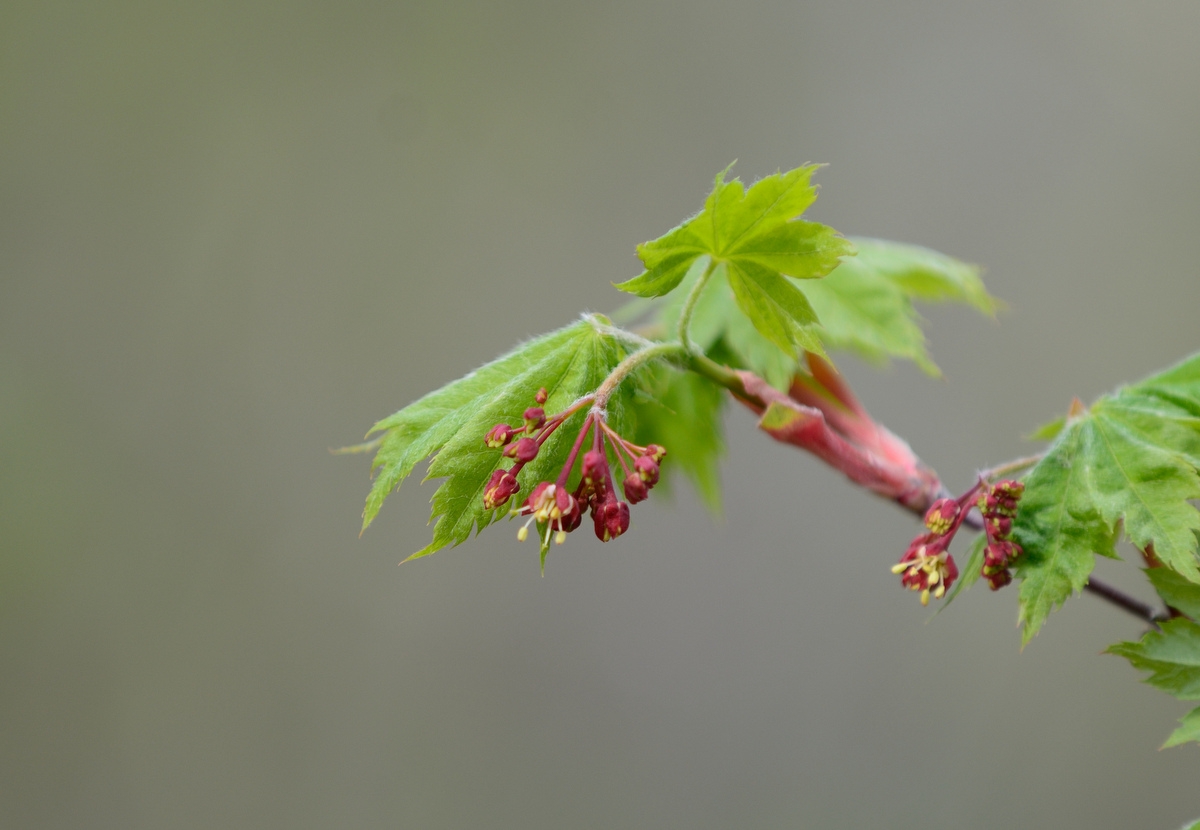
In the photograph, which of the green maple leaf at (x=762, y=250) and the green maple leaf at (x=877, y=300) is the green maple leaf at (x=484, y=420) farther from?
the green maple leaf at (x=877, y=300)

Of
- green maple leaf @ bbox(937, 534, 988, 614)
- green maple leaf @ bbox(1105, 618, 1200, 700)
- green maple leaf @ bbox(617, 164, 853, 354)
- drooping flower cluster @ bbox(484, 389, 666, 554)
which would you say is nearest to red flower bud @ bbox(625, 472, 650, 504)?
drooping flower cluster @ bbox(484, 389, 666, 554)

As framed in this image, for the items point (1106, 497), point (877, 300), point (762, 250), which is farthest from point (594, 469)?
point (877, 300)

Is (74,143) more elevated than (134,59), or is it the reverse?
(134,59)

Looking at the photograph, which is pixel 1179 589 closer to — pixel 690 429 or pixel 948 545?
pixel 948 545

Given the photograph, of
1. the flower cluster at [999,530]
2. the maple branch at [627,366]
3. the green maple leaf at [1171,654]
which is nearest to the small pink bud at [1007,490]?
the flower cluster at [999,530]

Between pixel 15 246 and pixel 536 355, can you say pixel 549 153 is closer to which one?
pixel 15 246

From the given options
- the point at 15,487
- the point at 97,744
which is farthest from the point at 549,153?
the point at 97,744

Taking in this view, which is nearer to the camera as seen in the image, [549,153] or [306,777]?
[306,777]
